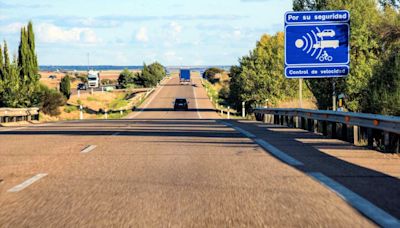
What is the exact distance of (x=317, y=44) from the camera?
24797 millimetres

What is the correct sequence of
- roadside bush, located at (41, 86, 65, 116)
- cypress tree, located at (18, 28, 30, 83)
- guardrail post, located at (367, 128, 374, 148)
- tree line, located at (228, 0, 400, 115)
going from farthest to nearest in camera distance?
1. roadside bush, located at (41, 86, 65, 116)
2. cypress tree, located at (18, 28, 30, 83)
3. tree line, located at (228, 0, 400, 115)
4. guardrail post, located at (367, 128, 374, 148)

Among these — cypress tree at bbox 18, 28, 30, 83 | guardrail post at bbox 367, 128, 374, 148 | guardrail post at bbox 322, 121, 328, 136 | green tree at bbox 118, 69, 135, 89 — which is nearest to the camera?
guardrail post at bbox 367, 128, 374, 148

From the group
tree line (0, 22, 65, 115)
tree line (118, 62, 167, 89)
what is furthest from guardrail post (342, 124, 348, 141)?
tree line (118, 62, 167, 89)

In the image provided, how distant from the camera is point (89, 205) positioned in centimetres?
771

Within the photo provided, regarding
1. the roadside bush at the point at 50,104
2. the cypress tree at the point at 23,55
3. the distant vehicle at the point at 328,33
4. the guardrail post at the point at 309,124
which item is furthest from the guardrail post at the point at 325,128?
the roadside bush at the point at 50,104

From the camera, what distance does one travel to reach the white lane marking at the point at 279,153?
12055mm

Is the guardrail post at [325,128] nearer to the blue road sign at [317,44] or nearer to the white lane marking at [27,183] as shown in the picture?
the blue road sign at [317,44]

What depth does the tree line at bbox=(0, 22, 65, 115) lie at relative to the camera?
43.0 metres

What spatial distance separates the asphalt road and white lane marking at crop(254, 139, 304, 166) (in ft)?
0.72

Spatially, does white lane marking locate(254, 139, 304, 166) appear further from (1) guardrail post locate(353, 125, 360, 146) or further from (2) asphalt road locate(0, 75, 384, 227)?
(1) guardrail post locate(353, 125, 360, 146)

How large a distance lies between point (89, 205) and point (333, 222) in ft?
9.54

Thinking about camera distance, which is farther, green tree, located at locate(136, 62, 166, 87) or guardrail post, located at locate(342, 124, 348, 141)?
green tree, located at locate(136, 62, 166, 87)

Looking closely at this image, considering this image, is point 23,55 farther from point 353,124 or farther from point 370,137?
point 370,137

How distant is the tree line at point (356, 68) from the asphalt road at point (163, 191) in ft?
28.8
